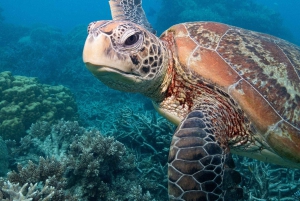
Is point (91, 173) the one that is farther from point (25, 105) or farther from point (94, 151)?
point (25, 105)

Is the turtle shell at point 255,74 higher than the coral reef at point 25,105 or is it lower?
lower

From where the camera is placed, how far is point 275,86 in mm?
2148

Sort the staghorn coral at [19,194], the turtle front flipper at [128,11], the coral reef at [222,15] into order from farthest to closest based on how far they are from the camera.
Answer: the coral reef at [222,15], the turtle front flipper at [128,11], the staghorn coral at [19,194]

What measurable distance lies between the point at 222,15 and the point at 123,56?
19257 millimetres

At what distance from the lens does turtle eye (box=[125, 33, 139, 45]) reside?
6.08 feet

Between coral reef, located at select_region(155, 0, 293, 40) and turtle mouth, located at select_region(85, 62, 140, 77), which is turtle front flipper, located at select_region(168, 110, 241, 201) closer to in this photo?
turtle mouth, located at select_region(85, 62, 140, 77)

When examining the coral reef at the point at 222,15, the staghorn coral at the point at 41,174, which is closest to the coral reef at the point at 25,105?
the staghorn coral at the point at 41,174

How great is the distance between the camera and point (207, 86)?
7.30 feet

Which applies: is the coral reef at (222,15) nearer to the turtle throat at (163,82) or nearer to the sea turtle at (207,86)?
the sea turtle at (207,86)

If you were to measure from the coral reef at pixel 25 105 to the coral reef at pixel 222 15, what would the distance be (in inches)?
523

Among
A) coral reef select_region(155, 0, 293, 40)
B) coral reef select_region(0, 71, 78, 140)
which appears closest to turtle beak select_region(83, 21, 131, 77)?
coral reef select_region(0, 71, 78, 140)

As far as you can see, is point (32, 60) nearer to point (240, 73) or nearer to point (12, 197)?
point (12, 197)

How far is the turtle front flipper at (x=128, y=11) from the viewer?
3771 mm

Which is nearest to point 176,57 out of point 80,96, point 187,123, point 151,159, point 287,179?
point 187,123
